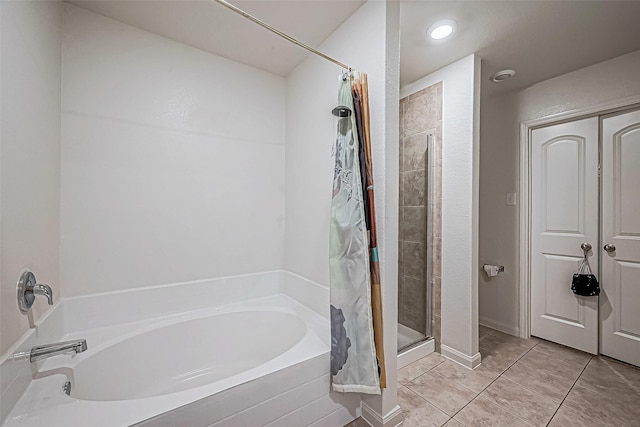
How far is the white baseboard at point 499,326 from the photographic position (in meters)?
2.53

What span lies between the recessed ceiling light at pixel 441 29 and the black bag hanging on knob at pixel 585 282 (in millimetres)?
2129

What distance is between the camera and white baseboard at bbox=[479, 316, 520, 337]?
8.30ft

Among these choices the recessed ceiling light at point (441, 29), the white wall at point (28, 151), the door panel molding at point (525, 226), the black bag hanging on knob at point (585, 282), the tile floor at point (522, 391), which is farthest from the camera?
the door panel molding at point (525, 226)

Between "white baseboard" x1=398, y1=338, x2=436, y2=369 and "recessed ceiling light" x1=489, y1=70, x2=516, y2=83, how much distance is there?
239 centimetres

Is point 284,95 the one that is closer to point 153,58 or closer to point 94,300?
point 153,58

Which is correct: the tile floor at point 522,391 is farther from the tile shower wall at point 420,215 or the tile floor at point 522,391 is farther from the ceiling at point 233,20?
the ceiling at point 233,20

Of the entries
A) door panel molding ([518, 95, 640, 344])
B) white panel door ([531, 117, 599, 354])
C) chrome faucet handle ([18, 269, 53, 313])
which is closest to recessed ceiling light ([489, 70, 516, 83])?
door panel molding ([518, 95, 640, 344])

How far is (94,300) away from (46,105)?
1.09 meters

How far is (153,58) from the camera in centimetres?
171

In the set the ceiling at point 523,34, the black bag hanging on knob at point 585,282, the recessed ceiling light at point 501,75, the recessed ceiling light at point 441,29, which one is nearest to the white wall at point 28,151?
the ceiling at point 523,34

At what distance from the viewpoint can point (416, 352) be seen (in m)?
2.09

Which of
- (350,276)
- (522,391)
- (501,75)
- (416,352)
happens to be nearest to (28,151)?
(350,276)

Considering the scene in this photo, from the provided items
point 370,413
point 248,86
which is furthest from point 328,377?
point 248,86

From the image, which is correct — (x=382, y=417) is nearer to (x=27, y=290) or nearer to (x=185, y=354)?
(x=185, y=354)
